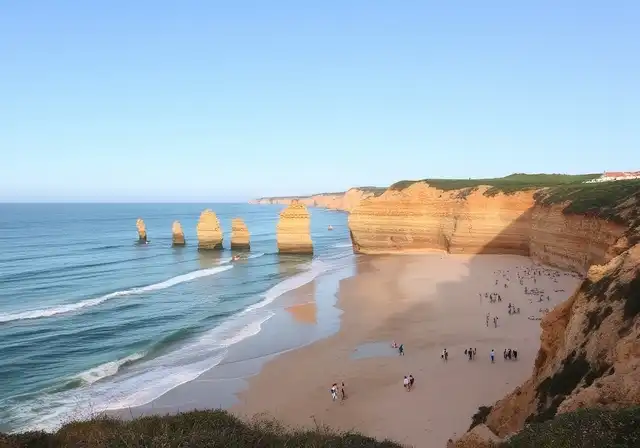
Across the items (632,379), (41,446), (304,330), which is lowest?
(304,330)

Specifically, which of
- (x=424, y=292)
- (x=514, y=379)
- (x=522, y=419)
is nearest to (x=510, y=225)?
(x=424, y=292)

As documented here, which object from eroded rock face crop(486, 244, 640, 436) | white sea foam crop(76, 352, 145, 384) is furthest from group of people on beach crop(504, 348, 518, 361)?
white sea foam crop(76, 352, 145, 384)

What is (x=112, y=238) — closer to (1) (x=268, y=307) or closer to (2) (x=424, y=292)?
(1) (x=268, y=307)

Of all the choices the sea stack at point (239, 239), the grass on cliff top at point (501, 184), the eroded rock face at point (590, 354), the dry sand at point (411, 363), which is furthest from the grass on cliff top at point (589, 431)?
the sea stack at point (239, 239)

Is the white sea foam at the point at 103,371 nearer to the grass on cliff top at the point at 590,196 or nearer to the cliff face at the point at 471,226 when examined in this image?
the grass on cliff top at the point at 590,196

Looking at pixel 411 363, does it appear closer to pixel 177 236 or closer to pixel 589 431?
pixel 589 431
